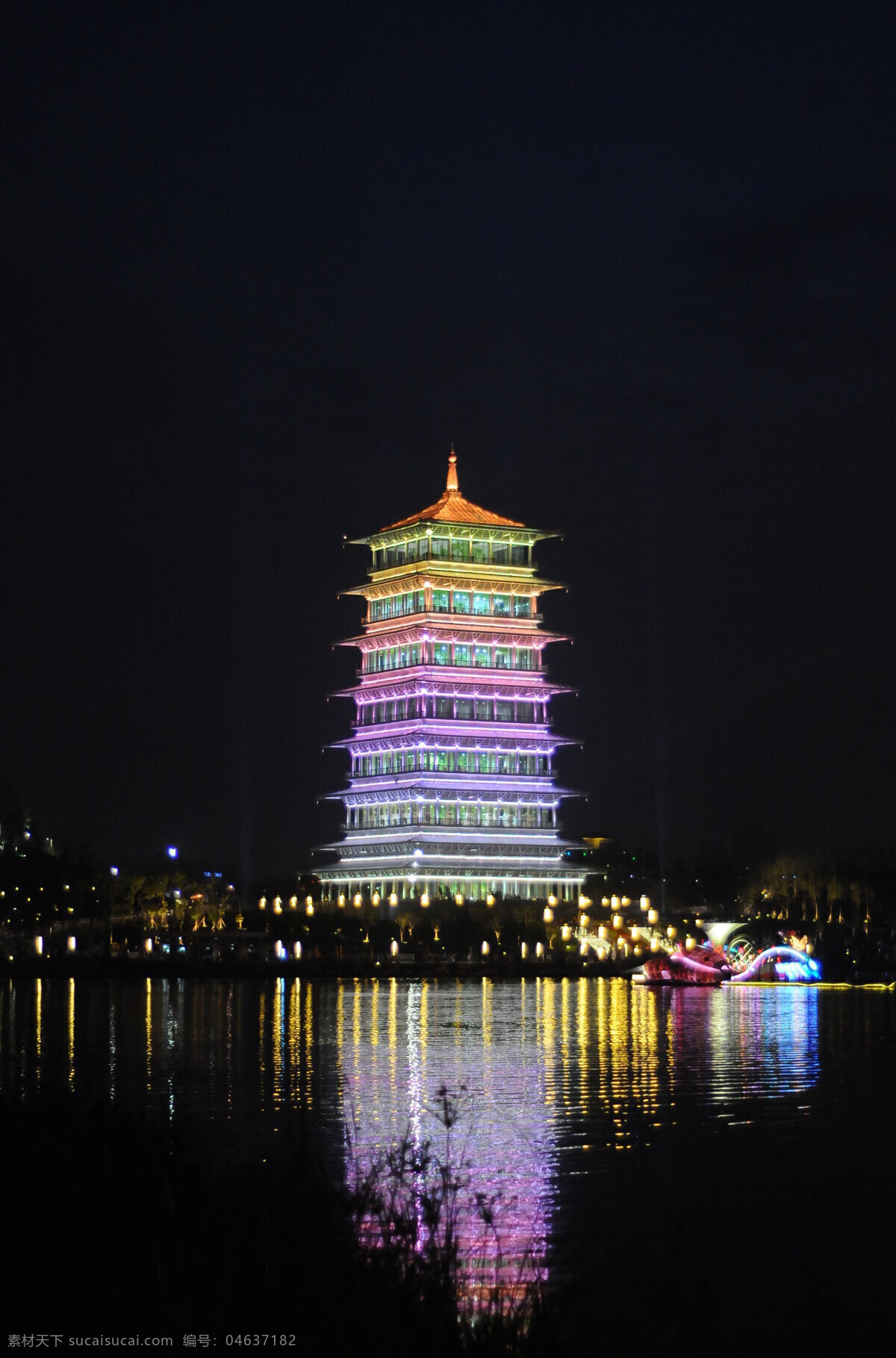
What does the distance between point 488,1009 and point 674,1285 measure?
69382 mm

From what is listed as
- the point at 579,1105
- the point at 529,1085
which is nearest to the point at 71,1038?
the point at 529,1085

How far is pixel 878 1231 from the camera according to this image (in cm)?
2950

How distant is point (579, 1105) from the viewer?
46.2 metres

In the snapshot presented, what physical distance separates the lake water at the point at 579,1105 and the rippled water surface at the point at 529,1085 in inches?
4.8

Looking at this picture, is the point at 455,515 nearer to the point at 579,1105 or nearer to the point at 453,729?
the point at 453,729

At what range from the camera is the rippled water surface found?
33.9 m

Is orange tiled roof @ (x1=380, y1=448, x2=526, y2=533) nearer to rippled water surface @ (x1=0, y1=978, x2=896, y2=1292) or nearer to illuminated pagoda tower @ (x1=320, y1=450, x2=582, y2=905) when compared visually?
illuminated pagoda tower @ (x1=320, y1=450, x2=582, y2=905)

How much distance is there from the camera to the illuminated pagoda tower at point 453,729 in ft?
521

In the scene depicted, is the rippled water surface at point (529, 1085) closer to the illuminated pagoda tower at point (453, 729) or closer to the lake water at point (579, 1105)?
the lake water at point (579, 1105)

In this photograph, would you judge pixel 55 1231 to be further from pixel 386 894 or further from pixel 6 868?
pixel 386 894


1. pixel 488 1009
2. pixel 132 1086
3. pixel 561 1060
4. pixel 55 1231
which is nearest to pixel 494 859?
pixel 488 1009

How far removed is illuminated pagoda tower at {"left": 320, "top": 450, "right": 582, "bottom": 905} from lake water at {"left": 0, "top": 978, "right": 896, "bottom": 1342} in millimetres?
63713

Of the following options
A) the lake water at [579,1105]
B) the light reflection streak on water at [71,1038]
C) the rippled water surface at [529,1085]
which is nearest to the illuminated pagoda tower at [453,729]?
the light reflection streak on water at [71,1038]

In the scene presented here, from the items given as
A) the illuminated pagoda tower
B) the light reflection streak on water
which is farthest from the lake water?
the illuminated pagoda tower
